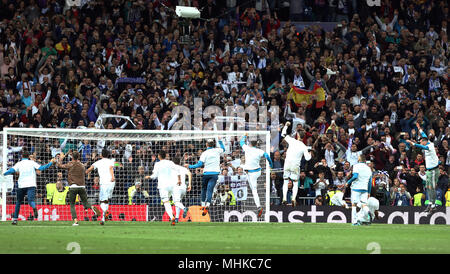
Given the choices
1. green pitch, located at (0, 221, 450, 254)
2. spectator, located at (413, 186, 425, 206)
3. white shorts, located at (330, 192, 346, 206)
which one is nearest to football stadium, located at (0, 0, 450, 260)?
spectator, located at (413, 186, 425, 206)

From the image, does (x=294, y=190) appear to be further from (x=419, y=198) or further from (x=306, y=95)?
(x=306, y=95)

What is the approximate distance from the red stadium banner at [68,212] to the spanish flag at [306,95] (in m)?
7.67

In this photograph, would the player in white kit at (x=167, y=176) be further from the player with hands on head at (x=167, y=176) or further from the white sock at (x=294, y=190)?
the white sock at (x=294, y=190)

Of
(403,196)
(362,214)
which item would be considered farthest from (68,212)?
(403,196)

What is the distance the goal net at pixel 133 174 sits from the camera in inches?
998

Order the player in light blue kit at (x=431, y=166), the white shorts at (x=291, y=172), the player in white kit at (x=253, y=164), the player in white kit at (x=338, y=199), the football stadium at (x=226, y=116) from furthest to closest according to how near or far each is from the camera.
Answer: the player in white kit at (x=338, y=199) → the player in white kit at (x=253, y=164) → the white shorts at (x=291, y=172) → the player in light blue kit at (x=431, y=166) → the football stadium at (x=226, y=116)

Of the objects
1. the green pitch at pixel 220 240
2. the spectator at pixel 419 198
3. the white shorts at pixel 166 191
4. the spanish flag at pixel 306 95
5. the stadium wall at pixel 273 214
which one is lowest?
the stadium wall at pixel 273 214

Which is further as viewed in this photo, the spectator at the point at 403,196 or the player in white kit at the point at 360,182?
the spectator at the point at 403,196

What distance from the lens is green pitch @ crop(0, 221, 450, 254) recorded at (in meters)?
14.1

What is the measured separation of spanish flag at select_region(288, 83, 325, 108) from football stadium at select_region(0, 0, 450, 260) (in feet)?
0.20

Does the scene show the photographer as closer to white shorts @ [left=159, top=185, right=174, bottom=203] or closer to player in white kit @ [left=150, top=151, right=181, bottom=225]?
white shorts @ [left=159, top=185, right=174, bottom=203]

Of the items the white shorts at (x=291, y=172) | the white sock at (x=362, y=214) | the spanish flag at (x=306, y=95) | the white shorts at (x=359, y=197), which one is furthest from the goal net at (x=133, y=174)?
the spanish flag at (x=306, y=95)

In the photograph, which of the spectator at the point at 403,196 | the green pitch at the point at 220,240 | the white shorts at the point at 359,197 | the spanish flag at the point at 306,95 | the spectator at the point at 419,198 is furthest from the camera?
the spanish flag at the point at 306,95
